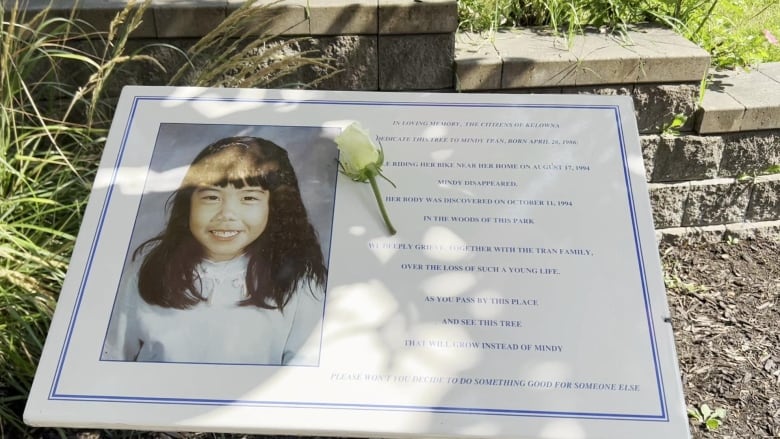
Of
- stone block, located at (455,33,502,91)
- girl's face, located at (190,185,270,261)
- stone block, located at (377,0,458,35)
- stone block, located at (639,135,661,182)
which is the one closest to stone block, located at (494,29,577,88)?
stone block, located at (455,33,502,91)

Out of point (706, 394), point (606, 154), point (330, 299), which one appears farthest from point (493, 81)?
point (330, 299)

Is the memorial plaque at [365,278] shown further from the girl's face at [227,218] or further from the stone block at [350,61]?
the stone block at [350,61]

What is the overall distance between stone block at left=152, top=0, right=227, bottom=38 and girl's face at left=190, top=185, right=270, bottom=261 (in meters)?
1.22

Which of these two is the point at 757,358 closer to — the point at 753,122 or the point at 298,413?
the point at 753,122

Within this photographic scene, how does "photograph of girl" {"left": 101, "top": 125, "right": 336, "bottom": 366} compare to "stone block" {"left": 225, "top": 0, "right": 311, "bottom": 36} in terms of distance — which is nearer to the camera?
"photograph of girl" {"left": 101, "top": 125, "right": 336, "bottom": 366}

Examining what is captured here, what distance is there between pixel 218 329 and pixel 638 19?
263 cm

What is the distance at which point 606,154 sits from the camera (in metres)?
1.80

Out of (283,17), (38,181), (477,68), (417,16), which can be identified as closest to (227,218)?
(38,181)

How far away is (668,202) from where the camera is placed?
3328mm

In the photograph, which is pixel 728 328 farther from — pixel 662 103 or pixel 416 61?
pixel 416 61

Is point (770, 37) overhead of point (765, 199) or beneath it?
overhead

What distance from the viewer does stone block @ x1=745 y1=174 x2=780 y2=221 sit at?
130 inches

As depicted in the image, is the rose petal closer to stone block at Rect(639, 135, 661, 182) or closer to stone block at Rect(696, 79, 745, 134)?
→ stone block at Rect(696, 79, 745, 134)

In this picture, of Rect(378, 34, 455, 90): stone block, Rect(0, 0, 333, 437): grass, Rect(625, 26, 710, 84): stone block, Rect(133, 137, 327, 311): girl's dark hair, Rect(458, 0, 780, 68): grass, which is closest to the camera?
Rect(133, 137, 327, 311): girl's dark hair
